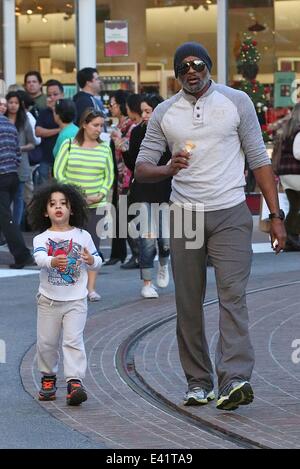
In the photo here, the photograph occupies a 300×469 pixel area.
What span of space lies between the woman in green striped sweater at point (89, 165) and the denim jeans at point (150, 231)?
0.41 meters

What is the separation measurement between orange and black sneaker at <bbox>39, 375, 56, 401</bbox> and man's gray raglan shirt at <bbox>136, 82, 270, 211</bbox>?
138 centimetres

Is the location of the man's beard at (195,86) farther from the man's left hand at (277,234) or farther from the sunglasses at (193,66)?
the man's left hand at (277,234)

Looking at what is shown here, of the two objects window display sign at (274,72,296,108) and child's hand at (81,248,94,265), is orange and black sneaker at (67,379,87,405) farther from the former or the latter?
window display sign at (274,72,296,108)

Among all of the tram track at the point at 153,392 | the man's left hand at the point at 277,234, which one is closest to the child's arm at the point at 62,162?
the tram track at the point at 153,392

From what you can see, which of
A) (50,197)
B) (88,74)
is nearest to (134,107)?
(88,74)

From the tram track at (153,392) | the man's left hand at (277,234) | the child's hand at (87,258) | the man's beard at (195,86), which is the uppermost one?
the man's beard at (195,86)

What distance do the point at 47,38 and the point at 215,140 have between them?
13970 millimetres

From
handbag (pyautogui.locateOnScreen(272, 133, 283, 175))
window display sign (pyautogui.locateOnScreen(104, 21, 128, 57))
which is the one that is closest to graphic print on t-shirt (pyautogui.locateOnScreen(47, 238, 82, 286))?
handbag (pyautogui.locateOnScreen(272, 133, 283, 175))

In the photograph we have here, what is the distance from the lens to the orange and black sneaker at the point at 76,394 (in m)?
7.43

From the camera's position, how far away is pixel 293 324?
33.3ft

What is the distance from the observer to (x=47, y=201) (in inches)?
307

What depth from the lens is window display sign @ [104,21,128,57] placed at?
67.9 feet

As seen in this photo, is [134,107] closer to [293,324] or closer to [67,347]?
[293,324]
